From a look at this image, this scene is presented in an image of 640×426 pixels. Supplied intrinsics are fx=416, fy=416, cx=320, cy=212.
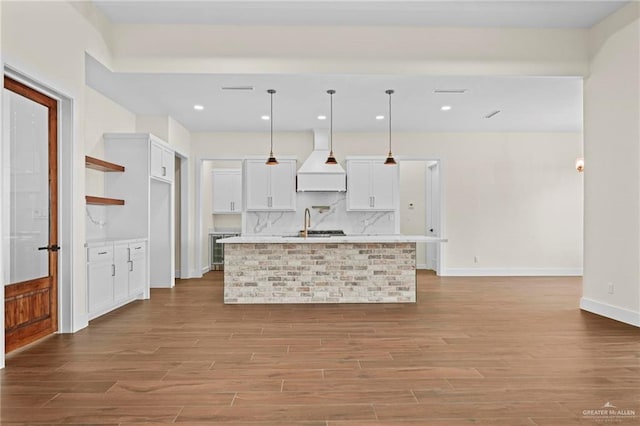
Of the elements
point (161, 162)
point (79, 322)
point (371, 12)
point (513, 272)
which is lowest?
point (513, 272)

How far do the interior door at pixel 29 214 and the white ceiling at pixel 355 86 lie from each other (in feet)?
3.93

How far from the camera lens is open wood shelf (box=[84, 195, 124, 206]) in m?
5.03

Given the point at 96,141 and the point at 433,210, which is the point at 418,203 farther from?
the point at 96,141

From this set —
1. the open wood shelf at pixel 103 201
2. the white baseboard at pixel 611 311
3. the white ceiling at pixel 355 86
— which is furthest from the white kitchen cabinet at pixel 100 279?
the white baseboard at pixel 611 311

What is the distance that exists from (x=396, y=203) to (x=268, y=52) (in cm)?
406

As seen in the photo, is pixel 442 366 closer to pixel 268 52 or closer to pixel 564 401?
pixel 564 401

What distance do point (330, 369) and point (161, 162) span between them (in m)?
4.74

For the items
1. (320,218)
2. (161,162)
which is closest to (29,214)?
(161,162)

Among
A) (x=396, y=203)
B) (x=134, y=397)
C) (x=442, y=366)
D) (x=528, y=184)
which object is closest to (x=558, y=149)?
(x=528, y=184)

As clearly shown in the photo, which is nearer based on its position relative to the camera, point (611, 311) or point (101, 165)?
point (611, 311)

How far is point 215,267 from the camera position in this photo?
30.2 ft

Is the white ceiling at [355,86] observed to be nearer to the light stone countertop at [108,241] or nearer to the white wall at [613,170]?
the white wall at [613,170]

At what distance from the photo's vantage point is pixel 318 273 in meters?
5.52

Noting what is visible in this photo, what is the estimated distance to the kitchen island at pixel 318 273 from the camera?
5488mm
